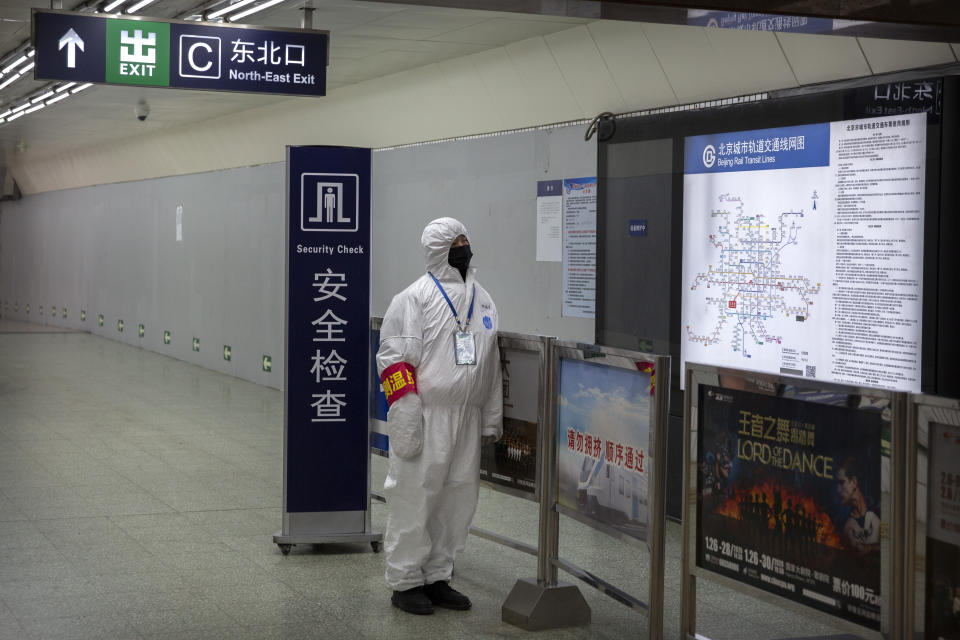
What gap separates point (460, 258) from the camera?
16.5 ft

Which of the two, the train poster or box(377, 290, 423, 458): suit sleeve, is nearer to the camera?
the train poster

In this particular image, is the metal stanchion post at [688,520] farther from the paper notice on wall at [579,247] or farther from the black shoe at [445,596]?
the paper notice on wall at [579,247]

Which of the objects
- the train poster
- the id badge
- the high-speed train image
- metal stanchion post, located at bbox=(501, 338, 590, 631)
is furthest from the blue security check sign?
the high-speed train image

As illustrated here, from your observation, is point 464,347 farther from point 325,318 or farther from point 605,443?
point 325,318

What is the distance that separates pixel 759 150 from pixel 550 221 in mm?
2216

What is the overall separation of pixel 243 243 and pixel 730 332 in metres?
8.77

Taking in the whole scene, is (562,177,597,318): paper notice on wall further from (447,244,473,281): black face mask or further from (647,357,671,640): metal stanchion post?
(647,357,671,640): metal stanchion post

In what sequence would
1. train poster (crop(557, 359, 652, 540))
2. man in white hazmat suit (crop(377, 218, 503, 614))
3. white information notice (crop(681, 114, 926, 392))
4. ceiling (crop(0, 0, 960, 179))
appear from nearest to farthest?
train poster (crop(557, 359, 652, 540)) < man in white hazmat suit (crop(377, 218, 503, 614)) < white information notice (crop(681, 114, 926, 392)) < ceiling (crop(0, 0, 960, 179))

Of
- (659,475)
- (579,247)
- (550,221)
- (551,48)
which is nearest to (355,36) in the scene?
(551,48)

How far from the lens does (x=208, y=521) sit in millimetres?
6566

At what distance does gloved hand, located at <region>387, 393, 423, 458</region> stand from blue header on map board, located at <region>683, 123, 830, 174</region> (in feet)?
8.10

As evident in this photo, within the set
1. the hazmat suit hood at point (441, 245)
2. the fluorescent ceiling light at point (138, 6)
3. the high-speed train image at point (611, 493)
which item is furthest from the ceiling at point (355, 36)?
the high-speed train image at point (611, 493)

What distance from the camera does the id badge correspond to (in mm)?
4844

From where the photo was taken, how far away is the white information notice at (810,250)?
5246 mm
